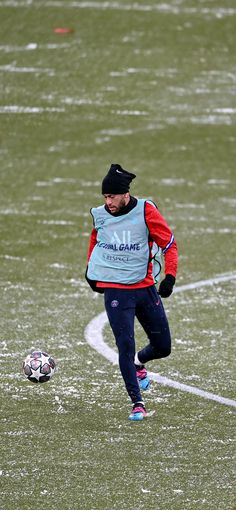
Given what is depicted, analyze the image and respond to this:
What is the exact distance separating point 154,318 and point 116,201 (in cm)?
110

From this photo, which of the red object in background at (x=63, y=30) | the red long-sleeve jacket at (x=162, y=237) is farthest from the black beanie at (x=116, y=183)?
the red object in background at (x=63, y=30)

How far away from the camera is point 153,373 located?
11.5 metres

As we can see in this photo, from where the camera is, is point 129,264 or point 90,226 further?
point 90,226

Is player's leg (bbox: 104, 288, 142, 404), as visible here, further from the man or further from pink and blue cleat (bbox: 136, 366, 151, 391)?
pink and blue cleat (bbox: 136, 366, 151, 391)

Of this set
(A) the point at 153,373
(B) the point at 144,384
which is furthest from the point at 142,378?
(A) the point at 153,373

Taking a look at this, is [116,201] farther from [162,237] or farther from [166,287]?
[166,287]

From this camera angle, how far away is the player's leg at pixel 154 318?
9961mm

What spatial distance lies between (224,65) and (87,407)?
21.9 meters

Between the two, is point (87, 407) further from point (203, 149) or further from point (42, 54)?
point (42, 54)

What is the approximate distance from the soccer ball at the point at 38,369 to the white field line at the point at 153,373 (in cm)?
126

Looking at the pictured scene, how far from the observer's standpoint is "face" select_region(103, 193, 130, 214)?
973cm

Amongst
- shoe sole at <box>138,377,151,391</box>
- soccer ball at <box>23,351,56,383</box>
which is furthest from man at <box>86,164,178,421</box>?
soccer ball at <box>23,351,56,383</box>

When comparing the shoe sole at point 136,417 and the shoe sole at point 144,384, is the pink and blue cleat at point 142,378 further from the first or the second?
the shoe sole at point 136,417

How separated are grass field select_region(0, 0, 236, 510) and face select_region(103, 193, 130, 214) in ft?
5.89
